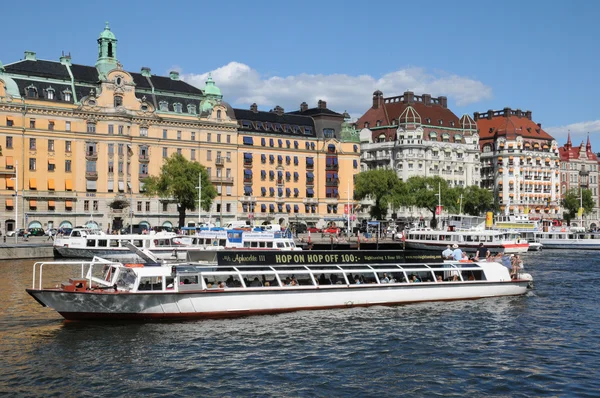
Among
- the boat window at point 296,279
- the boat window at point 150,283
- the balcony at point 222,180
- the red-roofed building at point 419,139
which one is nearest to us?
the boat window at point 150,283

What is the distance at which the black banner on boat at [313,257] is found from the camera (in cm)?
5178

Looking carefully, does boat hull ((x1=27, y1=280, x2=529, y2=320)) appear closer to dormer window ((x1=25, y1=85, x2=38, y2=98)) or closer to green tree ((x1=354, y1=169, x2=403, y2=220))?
dormer window ((x1=25, y1=85, x2=38, y2=98))

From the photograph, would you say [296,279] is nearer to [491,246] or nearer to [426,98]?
[491,246]

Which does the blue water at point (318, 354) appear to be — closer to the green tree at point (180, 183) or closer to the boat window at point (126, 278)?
the boat window at point (126, 278)

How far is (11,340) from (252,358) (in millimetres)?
12917

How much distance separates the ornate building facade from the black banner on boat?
60.4 m

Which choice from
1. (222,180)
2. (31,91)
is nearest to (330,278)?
(31,91)

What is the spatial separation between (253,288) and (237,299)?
4.02 feet

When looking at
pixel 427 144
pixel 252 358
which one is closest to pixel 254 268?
pixel 252 358

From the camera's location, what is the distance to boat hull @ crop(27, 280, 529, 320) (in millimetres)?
41938

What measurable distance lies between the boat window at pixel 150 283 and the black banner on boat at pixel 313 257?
23.8ft

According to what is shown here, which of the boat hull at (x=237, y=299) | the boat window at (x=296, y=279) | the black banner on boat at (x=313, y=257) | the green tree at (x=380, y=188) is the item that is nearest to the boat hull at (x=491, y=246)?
the green tree at (x=380, y=188)

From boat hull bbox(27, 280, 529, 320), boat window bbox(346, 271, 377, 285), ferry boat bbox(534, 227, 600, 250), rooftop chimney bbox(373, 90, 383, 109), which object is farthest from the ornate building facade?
boat hull bbox(27, 280, 529, 320)

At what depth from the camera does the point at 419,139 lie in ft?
595
